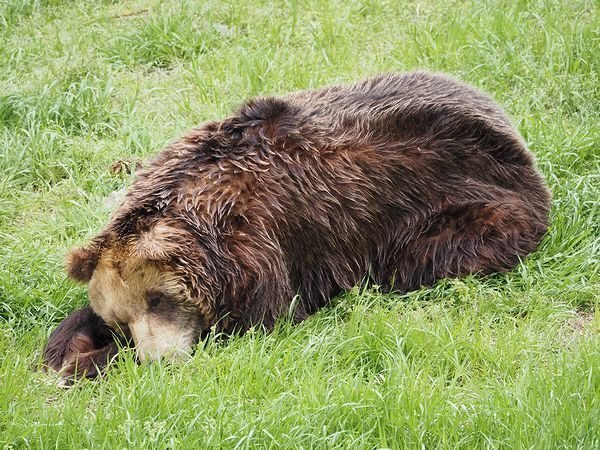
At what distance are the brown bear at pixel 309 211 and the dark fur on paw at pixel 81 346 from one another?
0.02m

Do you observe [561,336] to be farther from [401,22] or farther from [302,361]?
[401,22]

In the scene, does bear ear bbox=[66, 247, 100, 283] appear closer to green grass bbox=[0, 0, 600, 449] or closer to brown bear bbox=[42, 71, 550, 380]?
brown bear bbox=[42, 71, 550, 380]

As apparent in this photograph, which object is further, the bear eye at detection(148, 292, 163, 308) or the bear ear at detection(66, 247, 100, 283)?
the bear ear at detection(66, 247, 100, 283)

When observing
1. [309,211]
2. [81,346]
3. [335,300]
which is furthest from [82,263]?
[335,300]

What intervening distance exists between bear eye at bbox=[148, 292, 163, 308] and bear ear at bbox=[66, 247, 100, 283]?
39 centimetres

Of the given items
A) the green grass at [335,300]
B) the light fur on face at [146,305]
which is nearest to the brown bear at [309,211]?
the light fur on face at [146,305]

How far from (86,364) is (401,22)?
503 cm

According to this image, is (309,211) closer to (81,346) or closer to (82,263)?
(82,263)

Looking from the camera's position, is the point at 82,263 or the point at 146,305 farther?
the point at 82,263

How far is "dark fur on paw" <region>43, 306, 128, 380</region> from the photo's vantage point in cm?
530

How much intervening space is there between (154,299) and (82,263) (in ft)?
1.61

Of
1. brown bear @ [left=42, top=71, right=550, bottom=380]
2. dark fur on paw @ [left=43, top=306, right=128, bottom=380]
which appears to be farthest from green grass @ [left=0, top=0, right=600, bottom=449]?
brown bear @ [left=42, top=71, right=550, bottom=380]

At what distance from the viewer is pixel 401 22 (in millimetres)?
9148

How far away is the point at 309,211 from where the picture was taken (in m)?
5.77
